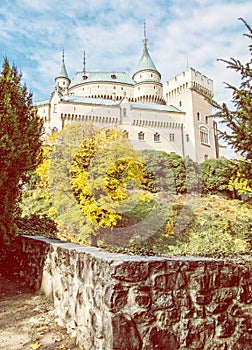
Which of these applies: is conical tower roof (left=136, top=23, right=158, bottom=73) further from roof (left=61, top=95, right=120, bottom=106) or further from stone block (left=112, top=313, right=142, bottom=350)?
stone block (left=112, top=313, right=142, bottom=350)

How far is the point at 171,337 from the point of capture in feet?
8.60

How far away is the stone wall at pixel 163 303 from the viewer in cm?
255

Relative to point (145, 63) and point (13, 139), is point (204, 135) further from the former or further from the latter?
point (13, 139)

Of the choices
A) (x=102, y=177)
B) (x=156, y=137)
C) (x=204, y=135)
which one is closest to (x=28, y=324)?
(x=102, y=177)

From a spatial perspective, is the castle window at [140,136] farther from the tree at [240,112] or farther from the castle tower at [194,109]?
the tree at [240,112]

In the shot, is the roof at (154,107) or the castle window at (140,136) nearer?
the castle window at (140,136)

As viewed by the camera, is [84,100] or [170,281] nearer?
[170,281]

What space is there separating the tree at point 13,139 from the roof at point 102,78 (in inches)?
1804

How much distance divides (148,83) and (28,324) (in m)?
49.8

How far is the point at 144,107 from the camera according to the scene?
1770 inches

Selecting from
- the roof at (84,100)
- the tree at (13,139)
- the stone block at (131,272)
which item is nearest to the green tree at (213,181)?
the roof at (84,100)

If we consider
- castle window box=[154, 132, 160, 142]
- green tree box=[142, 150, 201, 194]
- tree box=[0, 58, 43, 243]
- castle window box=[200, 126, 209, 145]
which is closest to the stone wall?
tree box=[0, 58, 43, 243]

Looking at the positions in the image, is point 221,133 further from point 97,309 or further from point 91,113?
point 91,113

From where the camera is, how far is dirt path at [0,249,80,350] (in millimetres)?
3137
